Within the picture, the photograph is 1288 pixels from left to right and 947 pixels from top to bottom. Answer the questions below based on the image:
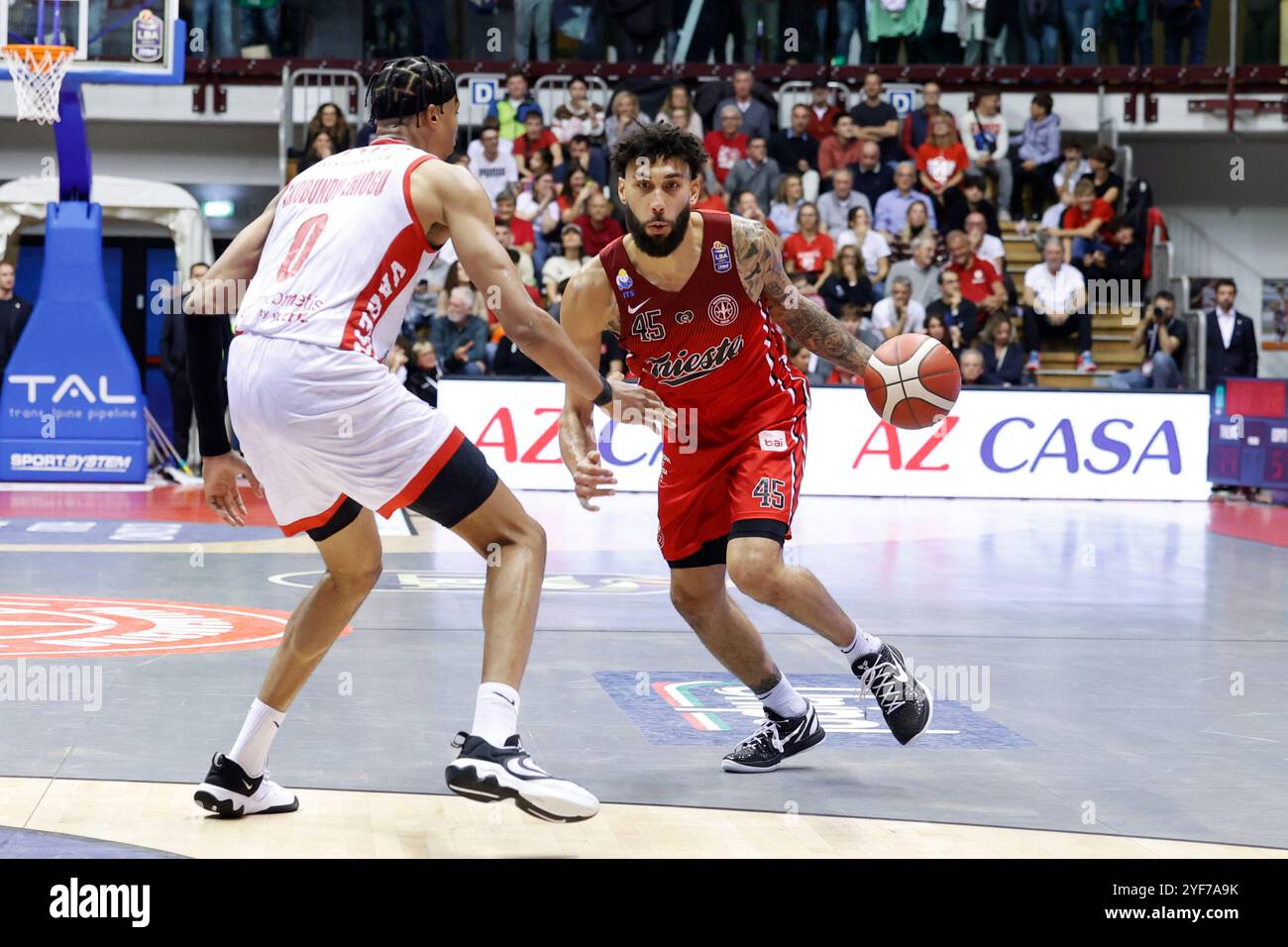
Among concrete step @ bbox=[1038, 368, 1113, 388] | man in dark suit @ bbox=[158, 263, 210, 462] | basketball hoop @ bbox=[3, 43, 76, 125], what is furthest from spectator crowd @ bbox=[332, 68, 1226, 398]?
basketball hoop @ bbox=[3, 43, 76, 125]

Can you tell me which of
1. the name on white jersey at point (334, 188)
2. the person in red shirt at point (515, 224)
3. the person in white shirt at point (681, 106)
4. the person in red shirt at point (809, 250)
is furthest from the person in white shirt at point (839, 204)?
the name on white jersey at point (334, 188)

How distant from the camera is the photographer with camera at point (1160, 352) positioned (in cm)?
1703

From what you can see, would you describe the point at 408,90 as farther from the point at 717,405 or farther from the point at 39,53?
the point at 39,53

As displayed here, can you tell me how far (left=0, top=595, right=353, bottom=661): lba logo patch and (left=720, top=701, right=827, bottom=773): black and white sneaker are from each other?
2726 mm

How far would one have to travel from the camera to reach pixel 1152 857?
394cm

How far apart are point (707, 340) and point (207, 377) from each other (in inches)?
65.8

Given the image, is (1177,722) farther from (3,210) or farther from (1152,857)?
(3,210)

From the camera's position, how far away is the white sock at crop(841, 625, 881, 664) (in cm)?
528

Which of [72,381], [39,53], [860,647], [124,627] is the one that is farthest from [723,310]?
[72,381]

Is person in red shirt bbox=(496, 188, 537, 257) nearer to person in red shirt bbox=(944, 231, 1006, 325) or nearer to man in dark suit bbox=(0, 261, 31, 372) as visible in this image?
person in red shirt bbox=(944, 231, 1006, 325)

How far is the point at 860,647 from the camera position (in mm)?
5281

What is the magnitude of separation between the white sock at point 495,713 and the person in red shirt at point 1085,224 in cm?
1626

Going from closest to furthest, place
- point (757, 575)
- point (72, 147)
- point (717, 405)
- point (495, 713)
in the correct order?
1. point (495, 713)
2. point (757, 575)
3. point (717, 405)
4. point (72, 147)

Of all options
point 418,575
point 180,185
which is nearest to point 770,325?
point 418,575
